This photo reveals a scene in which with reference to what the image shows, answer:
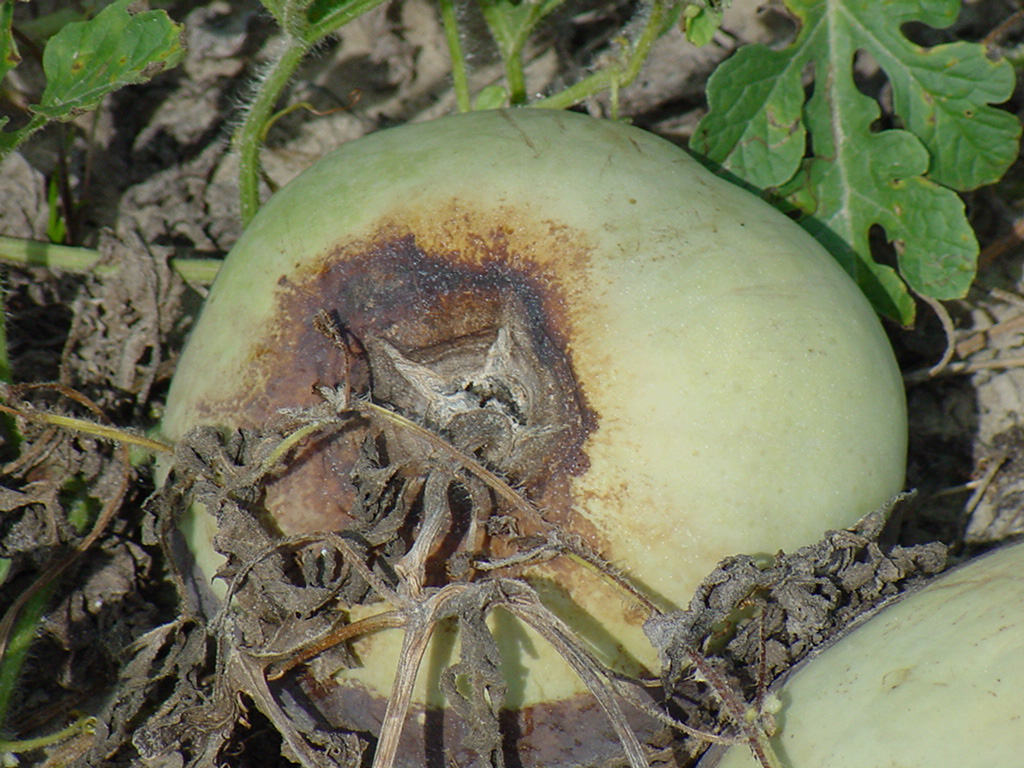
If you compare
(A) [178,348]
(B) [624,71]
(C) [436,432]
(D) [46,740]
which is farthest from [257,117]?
(D) [46,740]

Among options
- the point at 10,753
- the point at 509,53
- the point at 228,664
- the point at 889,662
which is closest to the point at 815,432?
the point at 889,662

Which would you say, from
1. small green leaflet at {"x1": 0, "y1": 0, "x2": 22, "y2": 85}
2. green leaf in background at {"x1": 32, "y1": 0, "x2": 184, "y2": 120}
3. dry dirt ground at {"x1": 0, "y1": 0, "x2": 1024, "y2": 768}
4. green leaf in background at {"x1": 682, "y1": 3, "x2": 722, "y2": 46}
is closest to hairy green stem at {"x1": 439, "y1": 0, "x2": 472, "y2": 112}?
dry dirt ground at {"x1": 0, "y1": 0, "x2": 1024, "y2": 768}

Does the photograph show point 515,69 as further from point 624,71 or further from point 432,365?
point 432,365

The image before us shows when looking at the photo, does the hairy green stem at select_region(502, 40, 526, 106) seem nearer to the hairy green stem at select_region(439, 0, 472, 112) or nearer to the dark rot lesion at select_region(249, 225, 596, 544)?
the hairy green stem at select_region(439, 0, 472, 112)

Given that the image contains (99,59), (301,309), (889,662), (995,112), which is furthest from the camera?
(995,112)

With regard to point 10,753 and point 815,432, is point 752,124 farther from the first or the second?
point 10,753
